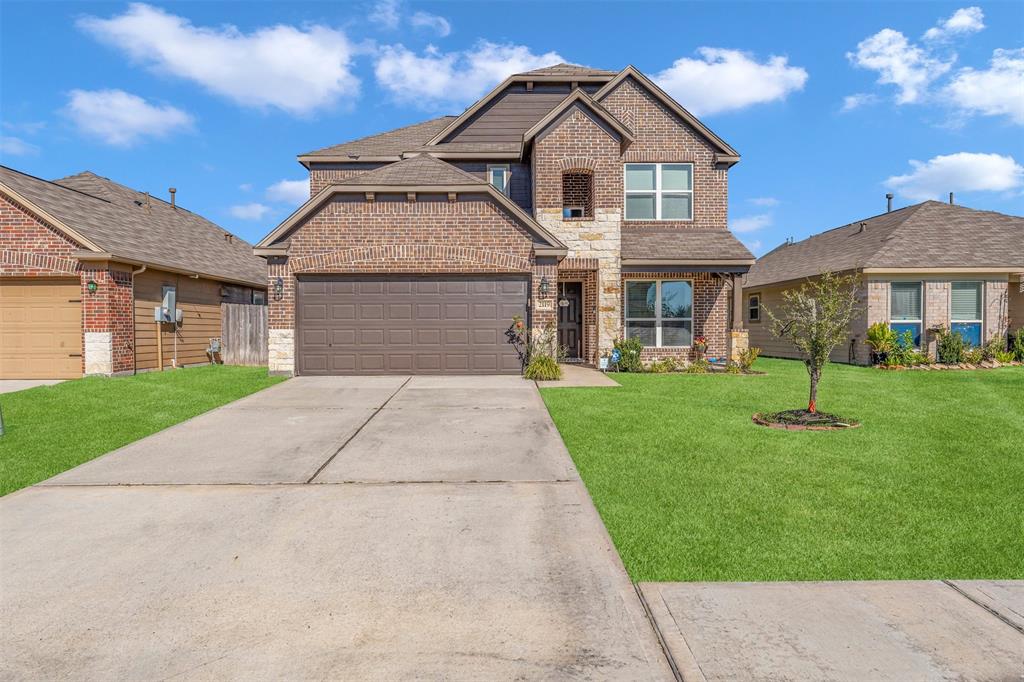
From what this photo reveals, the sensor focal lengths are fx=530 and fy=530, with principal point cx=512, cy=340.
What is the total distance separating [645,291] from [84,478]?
45.3 feet

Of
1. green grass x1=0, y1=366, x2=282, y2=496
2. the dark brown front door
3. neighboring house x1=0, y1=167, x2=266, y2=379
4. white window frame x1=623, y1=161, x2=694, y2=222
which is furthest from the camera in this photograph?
white window frame x1=623, y1=161, x2=694, y2=222

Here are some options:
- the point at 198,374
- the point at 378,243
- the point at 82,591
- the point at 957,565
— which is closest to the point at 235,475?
the point at 82,591

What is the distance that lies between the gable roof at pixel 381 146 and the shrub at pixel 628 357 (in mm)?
10440

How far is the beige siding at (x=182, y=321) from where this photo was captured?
1481 centimetres

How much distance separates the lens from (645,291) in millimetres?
16016

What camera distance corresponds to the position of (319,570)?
11.5 ft

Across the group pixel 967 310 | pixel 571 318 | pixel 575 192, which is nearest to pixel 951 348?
pixel 967 310

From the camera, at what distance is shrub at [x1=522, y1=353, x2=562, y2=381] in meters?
12.5

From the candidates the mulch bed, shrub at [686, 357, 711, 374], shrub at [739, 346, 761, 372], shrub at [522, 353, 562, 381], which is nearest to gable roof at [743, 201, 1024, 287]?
shrub at [739, 346, 761, 372]

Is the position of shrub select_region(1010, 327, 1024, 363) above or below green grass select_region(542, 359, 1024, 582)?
above

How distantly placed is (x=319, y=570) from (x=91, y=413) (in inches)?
307

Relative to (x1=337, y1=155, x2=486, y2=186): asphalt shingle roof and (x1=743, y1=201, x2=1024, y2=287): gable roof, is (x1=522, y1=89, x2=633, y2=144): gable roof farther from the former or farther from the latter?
(x1=743, y1=201, x2=1024, y2=287): gable roof

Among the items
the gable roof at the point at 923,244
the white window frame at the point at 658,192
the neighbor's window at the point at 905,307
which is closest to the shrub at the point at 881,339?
the neighbor's window at the point at 905,307

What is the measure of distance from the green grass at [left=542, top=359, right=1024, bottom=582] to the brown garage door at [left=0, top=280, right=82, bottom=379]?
42.1ft
